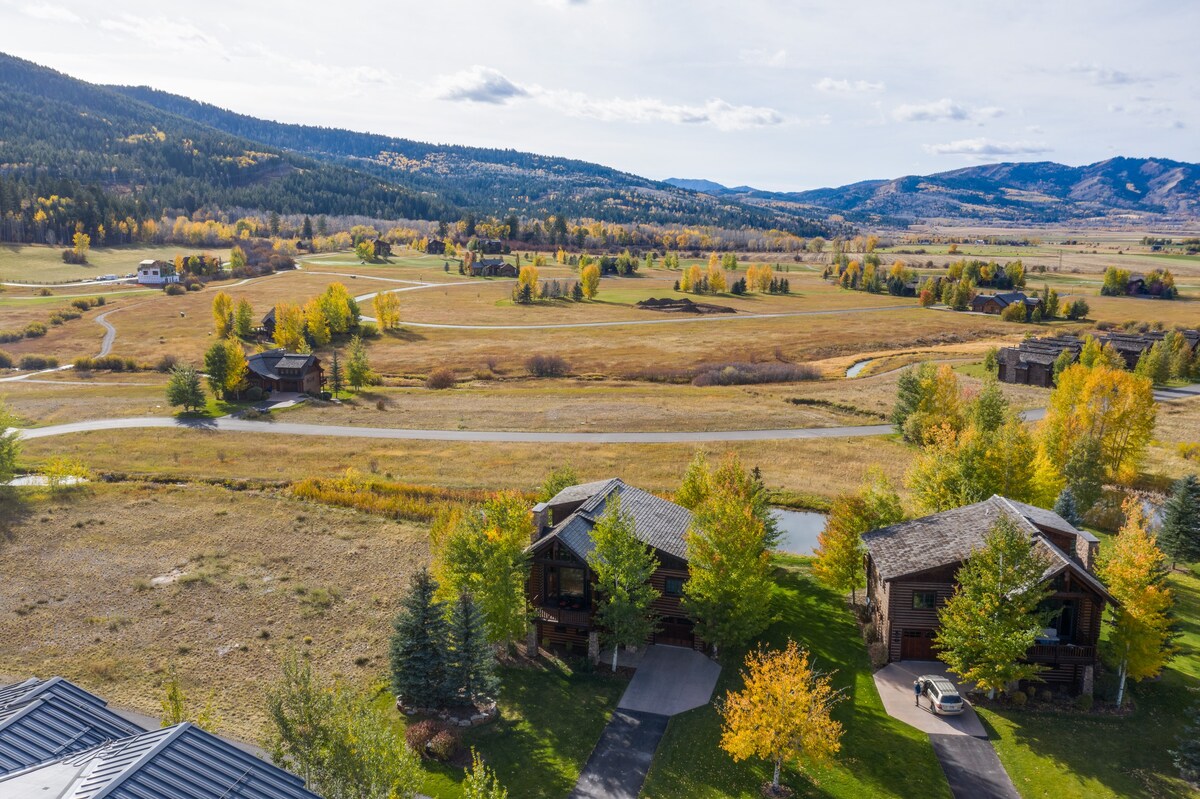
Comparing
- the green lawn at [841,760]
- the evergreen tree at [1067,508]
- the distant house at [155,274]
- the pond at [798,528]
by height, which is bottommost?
the pond at [798,528]

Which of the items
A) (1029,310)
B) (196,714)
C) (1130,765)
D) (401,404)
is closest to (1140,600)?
(1130,765)

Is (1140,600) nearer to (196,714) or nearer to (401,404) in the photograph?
(196,714)

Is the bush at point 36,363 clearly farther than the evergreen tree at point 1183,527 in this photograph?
Yes

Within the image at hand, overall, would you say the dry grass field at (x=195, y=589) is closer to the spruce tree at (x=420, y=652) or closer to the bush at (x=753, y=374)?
the spruce tree at (x=420, y=652)

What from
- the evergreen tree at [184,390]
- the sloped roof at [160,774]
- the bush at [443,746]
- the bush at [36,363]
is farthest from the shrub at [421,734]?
the bush at [36,363]

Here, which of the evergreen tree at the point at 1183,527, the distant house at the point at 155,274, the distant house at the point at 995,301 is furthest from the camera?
the distant house at the point at 155,274

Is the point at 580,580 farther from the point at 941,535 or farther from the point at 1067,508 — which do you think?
the point at 1067,508

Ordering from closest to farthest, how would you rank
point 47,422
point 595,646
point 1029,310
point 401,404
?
point 595,646, point 47,422, point 401,404, point 1029,310

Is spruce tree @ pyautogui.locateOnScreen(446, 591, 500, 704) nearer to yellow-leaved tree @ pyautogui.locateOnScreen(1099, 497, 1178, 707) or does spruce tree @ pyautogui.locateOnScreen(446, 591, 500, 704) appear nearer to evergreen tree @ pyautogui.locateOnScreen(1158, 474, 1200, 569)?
yellow-leaved tree @ pyautogui.locateOnScreen(1099, 497, 1178, 707)
